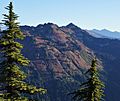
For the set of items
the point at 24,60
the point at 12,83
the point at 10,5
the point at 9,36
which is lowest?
the point at 12,83

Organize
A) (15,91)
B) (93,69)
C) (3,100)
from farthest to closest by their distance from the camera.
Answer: (93,69), (15,91), (3,100)

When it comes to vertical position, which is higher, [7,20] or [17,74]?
[7,20]

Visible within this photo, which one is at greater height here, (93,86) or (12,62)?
(12,62)

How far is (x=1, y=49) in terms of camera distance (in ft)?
78.1

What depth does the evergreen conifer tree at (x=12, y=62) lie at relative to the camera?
2339 centimetres

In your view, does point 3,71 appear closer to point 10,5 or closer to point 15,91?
point 15,91

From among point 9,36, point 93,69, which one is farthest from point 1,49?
point 93,69

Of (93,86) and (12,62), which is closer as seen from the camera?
(12,62)

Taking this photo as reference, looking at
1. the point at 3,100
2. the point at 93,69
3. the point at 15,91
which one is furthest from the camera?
the point at 93,69

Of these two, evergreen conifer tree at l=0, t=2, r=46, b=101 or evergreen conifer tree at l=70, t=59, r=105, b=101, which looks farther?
evergreen conifer tree at l=70, t=59, r=105, b=101

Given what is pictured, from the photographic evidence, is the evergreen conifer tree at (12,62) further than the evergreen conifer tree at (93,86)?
No

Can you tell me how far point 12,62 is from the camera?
23812 mm

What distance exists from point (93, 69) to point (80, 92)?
103 inches

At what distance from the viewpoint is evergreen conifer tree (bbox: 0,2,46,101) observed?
76.7ft
